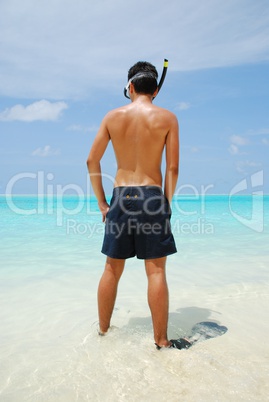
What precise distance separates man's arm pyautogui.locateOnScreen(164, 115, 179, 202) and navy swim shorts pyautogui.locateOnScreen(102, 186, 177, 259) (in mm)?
113

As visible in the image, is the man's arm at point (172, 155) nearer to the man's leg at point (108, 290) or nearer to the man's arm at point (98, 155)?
the man's arm at point (98, 155)

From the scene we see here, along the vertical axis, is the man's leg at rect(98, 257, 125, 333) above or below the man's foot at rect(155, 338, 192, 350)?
above

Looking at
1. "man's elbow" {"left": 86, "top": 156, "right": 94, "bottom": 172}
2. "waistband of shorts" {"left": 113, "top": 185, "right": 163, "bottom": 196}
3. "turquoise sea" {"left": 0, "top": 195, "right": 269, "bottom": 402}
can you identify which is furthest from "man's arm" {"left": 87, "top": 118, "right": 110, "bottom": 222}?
"turquoise sea" {"left": 0, "top": 195, "right": 269, "bottom": 402}

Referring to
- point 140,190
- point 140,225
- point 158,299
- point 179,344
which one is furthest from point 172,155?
point 179,344

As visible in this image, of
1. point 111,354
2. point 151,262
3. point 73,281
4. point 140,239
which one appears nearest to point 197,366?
point 111,354

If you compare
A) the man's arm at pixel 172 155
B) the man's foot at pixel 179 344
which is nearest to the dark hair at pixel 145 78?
the man's arm at pixel 172 155

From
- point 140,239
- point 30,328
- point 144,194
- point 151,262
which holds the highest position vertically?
point 144,194

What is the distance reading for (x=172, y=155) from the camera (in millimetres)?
2695

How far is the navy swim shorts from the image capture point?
2.66m

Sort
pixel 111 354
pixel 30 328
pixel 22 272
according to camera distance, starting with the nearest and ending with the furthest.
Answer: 1. pixel 111 354
2. pixel 30 328
3. pixel 22 272

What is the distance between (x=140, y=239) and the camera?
2693mm

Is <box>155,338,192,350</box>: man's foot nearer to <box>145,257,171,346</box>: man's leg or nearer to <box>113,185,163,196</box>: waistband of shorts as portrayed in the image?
<box>145,257,171,346</box>: man's leg

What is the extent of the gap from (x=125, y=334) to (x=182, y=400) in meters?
0.99

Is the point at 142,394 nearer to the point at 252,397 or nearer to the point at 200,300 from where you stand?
the point at 252,397
